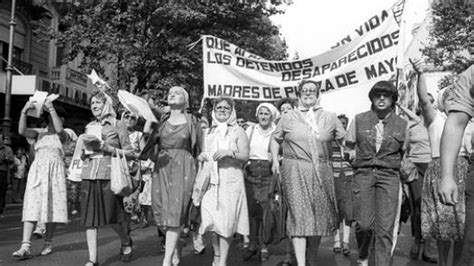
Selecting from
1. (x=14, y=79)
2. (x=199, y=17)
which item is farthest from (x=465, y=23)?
(x=14, y=79)

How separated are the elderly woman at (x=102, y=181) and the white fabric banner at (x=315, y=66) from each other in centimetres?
151

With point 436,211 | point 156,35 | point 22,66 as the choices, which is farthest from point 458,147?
point 22,66

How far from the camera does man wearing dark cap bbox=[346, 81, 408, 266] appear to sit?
543cm

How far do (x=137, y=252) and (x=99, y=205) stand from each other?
130 cm

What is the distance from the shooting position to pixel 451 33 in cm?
2256

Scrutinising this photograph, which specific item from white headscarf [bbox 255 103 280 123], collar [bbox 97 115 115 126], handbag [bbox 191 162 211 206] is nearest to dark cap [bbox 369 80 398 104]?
handbag [bbox 191 162 211 206]

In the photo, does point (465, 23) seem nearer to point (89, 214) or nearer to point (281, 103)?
point (281, 103)

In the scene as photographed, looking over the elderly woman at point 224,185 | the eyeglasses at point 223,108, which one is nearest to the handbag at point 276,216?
the elderly woman at point 224,185

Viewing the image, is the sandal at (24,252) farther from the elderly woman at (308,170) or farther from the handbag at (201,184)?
the elderly woman at (308,170)

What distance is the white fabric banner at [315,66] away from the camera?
698 centimetres

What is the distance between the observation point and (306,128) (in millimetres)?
5836

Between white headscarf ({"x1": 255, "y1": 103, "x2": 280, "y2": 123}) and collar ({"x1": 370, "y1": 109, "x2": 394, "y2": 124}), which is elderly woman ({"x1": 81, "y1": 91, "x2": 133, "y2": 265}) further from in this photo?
collar ({"x1": 370, "y1": 109, "x2": 394, "y2": 124})

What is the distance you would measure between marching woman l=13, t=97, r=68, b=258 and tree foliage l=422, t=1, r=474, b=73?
1771 cm

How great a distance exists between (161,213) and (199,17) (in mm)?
12685
